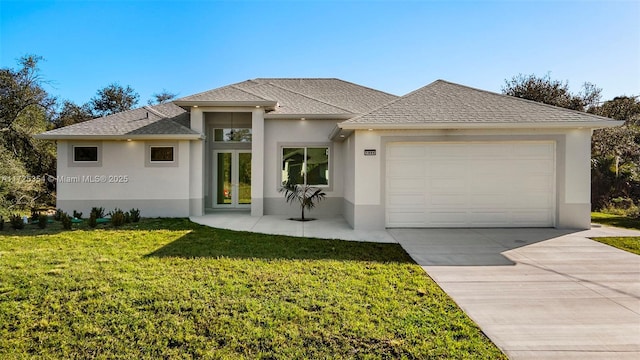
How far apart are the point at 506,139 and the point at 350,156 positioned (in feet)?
15.7

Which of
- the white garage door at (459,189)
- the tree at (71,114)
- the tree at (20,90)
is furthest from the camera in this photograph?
the tree at (71,114)

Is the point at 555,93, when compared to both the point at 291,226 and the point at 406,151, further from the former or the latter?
the point at 291,226

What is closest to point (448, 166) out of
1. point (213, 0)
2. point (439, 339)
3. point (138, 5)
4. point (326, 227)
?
point (326, 227)

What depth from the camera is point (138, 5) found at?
12000 mm

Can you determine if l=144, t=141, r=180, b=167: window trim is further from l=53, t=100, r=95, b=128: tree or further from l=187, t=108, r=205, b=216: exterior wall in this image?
l=53, t=100, r=95, b=128: tree

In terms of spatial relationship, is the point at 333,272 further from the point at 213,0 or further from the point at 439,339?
the point at 213,0

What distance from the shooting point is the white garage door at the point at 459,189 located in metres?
9.20

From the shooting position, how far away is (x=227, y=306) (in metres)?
3.89

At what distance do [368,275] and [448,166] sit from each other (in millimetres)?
5629

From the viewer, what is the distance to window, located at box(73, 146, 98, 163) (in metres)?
11.4

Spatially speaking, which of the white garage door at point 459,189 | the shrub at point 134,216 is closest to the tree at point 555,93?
the white garage door at point 459,189

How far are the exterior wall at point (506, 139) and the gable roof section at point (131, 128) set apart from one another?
6497mm

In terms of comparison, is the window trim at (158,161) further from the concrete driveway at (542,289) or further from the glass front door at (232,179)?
the concrete driveway at (542,289)

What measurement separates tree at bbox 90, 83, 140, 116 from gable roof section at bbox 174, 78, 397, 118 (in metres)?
17.6
